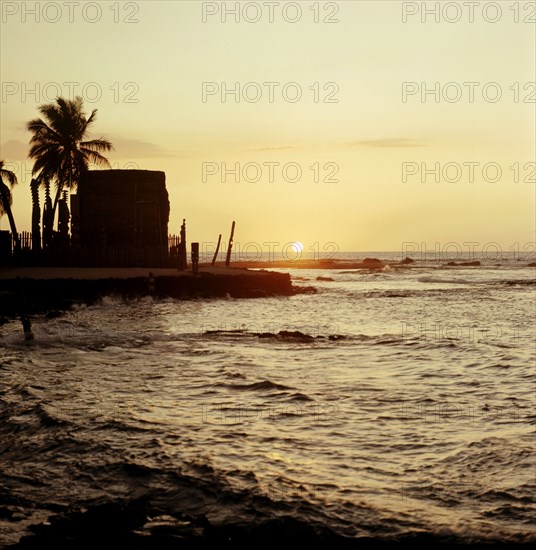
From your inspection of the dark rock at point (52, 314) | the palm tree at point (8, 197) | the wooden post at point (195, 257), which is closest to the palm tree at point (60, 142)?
the palm tree at point (8, 197)

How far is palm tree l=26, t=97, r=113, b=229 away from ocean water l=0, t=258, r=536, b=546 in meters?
27.9

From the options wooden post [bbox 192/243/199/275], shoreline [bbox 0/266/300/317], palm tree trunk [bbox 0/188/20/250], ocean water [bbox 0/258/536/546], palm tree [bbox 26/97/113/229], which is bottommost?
ocean water [bbox 0/258/536/546]

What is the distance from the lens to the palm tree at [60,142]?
4456 centimetres

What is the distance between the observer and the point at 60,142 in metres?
44.7

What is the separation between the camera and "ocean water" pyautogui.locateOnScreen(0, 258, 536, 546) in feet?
20.1

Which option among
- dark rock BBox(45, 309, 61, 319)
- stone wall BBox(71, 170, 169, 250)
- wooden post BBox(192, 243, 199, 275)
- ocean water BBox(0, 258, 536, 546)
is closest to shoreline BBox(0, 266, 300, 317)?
wooden post BBox(192, 243, 199, 275)

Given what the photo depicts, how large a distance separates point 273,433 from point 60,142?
3917 centimetres

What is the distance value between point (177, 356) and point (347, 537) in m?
10.4

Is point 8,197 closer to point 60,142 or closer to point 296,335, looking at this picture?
point 60,142

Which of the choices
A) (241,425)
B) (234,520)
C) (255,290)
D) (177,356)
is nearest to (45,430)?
(241,425)

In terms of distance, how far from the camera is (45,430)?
866 cm

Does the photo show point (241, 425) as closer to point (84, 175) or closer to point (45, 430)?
point (45, 430)

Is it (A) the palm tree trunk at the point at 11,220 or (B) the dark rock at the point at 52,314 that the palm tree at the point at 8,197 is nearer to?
(A) the palm tree trunk at the point at 11,220

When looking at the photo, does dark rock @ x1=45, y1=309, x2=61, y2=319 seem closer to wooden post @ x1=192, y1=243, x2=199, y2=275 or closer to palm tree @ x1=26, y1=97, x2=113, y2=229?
wooden post @ x1=192, y1=243, x2=199, y2=275
